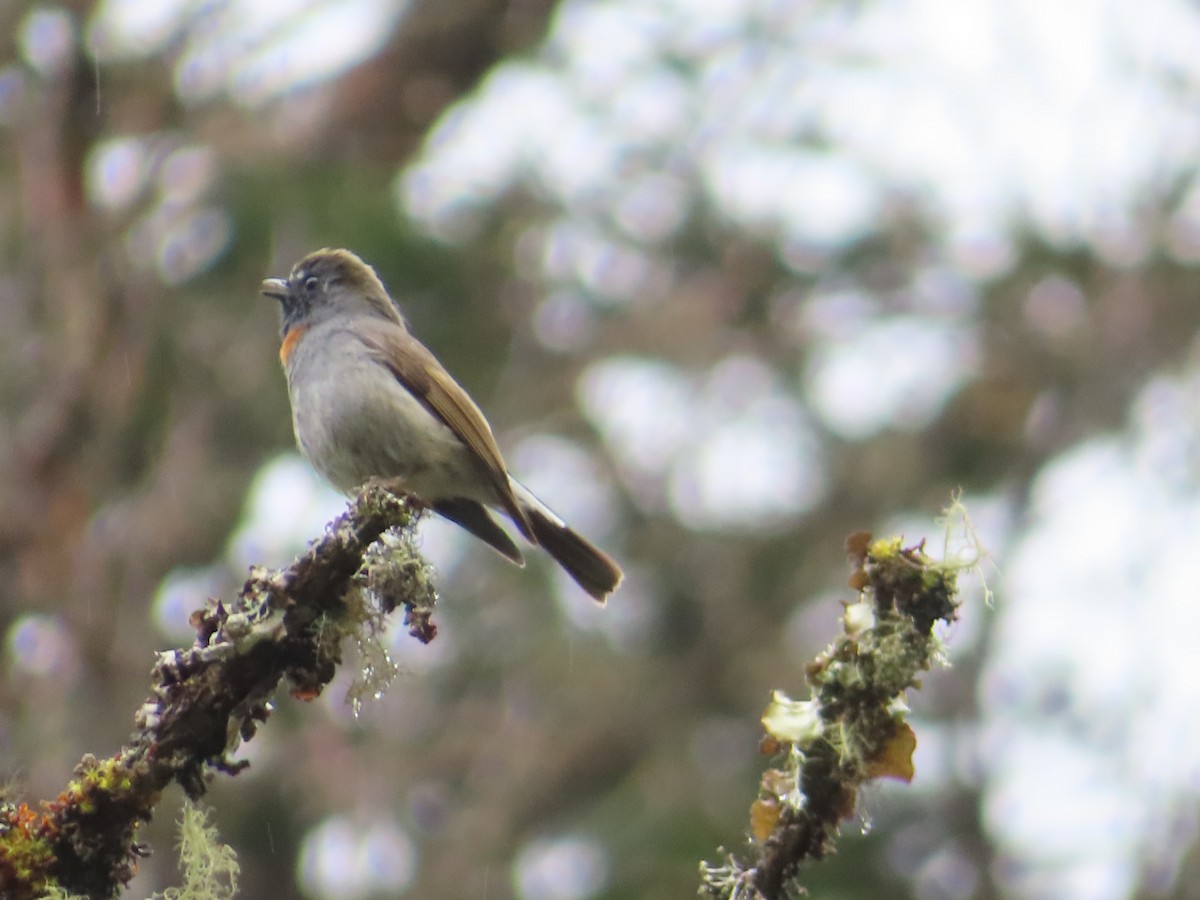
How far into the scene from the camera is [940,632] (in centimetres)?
239

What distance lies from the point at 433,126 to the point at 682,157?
1697mm

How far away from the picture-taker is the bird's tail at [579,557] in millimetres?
5449

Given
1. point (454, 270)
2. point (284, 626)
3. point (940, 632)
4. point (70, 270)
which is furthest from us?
point (454, 270)

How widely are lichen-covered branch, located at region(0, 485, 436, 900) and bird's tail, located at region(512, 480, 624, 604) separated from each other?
2635mm

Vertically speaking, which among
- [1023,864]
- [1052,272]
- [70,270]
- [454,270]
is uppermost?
[1052,272]

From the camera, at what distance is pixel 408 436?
5.28 m

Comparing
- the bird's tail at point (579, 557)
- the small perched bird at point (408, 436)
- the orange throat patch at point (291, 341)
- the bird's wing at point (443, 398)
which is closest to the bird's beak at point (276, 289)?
the orange throat patch at point (291, 341)

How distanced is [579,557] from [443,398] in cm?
75

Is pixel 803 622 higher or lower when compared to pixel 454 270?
lower

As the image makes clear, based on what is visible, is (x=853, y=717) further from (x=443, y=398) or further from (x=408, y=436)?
(x=443, y=398)

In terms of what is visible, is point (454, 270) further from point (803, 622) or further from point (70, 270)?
point (803, 622)

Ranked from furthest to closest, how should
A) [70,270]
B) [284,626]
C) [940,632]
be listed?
1. [70,270]
2. [284,626]
3. [940,632]

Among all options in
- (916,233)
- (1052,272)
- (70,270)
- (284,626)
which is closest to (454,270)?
(70,270)

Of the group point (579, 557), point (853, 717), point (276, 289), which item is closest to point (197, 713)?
point (853, 717)
